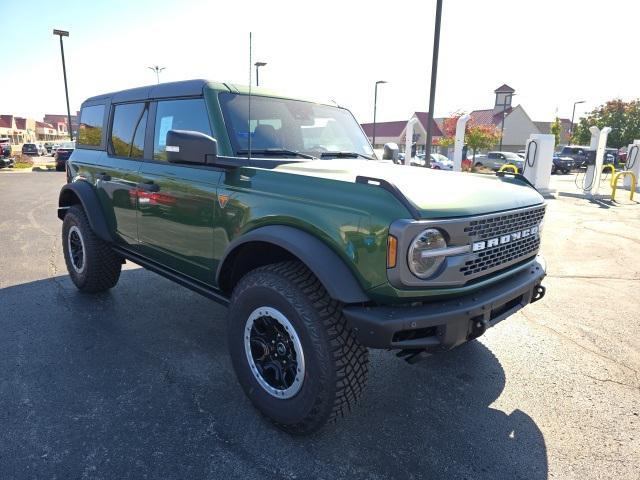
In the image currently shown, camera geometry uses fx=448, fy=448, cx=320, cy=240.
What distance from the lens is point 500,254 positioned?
2.57 metres

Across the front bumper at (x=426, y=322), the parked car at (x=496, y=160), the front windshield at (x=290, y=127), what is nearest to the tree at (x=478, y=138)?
the parked car at (x=496, y=160)

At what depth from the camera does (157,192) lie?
3484mm

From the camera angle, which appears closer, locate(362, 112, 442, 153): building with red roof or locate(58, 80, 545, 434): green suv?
locate(58, 80, 545, 434): green suv

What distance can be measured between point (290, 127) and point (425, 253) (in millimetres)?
1742

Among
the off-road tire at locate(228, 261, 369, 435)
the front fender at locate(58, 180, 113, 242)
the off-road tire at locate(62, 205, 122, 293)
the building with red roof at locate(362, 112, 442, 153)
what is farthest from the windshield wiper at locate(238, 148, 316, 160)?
the building with red roof at locate(362, 112, 442, 153)

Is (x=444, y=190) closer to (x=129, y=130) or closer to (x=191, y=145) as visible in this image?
(x=191, y=145)

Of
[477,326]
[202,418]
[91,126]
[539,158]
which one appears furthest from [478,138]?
[202,418]

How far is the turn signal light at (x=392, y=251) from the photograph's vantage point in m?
2.07

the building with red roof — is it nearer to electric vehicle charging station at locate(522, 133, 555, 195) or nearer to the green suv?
electric vehicle charging station at locate(522, 133, 555, 195)

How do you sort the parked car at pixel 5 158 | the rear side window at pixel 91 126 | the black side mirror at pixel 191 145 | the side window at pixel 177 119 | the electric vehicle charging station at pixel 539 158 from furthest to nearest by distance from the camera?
the parked car at pixel 5 158 → the electric vehicle charging station at pixel 539 158 → the rear side window at pixel 91 126 → the side window at pixel 177 119 → the black side mirror at pixel 191 145

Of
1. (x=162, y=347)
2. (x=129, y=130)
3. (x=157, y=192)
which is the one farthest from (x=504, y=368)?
(x=129, y=130)

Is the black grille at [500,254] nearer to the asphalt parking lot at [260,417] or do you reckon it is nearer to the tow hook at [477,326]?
the tow hook at [477,326]

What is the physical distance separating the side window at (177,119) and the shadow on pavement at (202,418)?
1.60 metres

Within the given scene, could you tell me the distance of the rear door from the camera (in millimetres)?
3062
